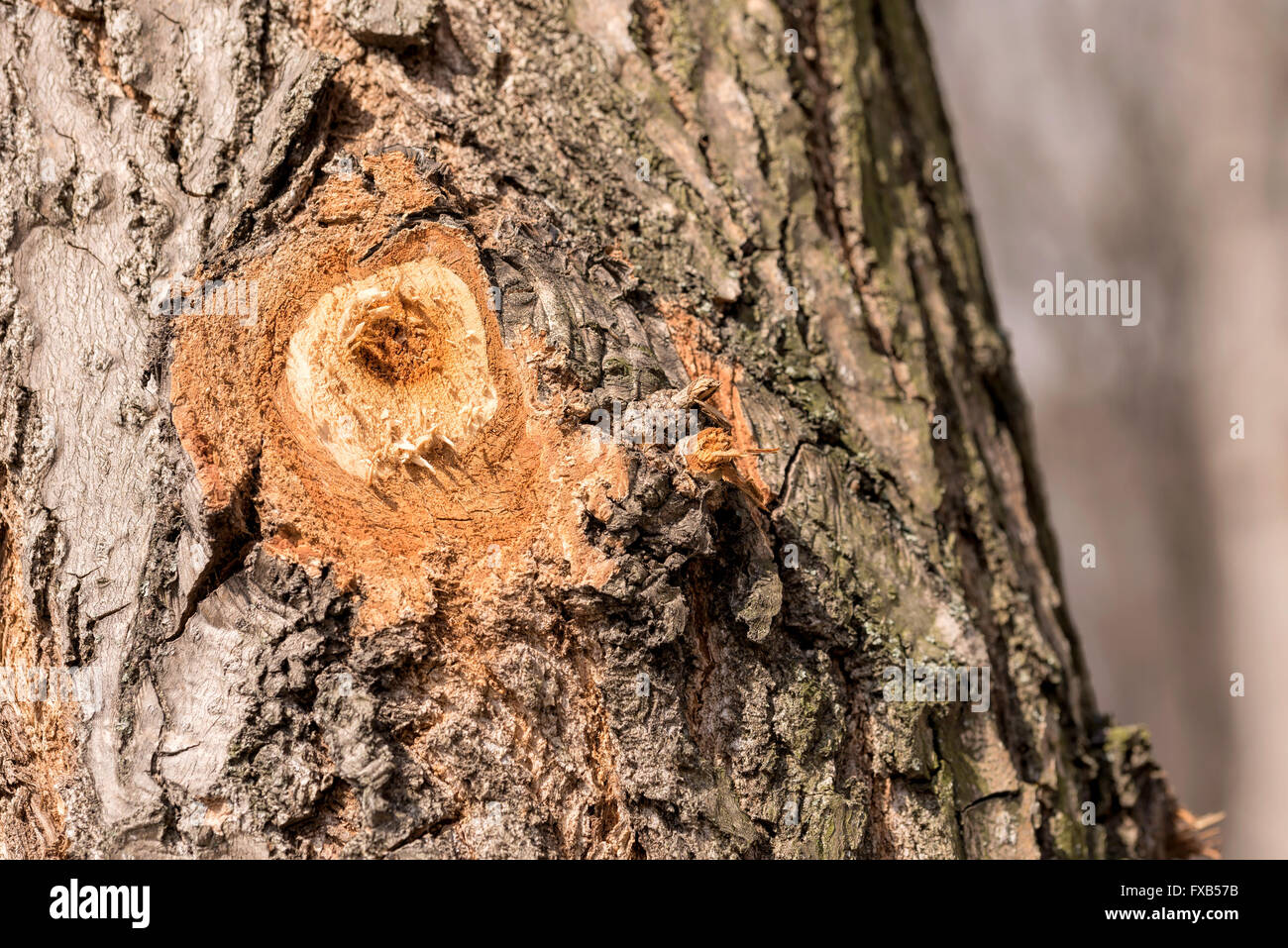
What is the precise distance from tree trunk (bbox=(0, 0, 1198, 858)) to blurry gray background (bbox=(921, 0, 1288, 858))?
328 centimetres

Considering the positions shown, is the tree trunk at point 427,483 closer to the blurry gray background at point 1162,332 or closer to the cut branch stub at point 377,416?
the cut branch stub at point 377,416

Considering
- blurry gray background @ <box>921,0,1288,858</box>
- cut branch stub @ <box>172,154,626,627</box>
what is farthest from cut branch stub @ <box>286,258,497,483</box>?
blurry gray background @ <box>921,0,1288,858</box>

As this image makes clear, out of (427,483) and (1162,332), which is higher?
(1162,332)

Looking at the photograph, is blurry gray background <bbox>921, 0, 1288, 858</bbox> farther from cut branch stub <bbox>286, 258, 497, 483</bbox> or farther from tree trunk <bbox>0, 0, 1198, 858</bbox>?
cut branch stub <bbox>286, 258, 497, 483</bbox>

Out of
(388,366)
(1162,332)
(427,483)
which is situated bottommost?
(427,483)

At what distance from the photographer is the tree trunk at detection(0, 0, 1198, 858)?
1.02 meters

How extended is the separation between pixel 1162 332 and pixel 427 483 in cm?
397

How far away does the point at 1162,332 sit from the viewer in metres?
4.06

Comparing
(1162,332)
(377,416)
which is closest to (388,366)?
(377,416)

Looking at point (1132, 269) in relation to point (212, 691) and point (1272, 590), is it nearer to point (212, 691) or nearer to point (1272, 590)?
point (1272, 590)

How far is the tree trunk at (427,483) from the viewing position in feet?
3.34

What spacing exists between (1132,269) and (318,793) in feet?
13.9

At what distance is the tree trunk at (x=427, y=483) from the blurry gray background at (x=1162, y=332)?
3.28m

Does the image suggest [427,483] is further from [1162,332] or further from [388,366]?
[1162,332]
